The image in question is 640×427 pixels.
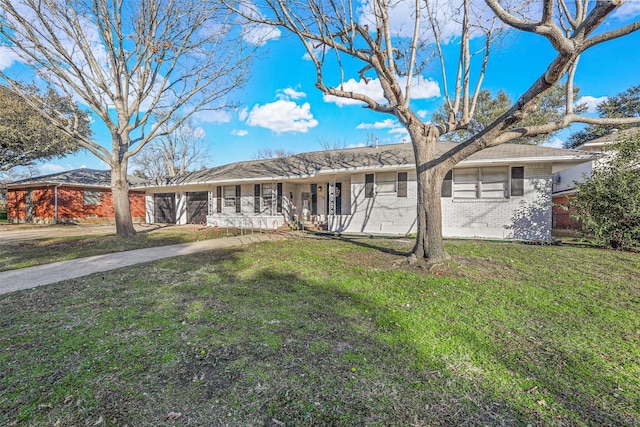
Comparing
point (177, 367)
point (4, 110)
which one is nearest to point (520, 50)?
point (177, 367)

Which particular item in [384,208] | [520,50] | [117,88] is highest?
[117,88]

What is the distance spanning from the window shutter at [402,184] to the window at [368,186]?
3.96ft

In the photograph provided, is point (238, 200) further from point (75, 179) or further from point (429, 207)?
point (75, 179)

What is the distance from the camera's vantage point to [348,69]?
23.8 feet

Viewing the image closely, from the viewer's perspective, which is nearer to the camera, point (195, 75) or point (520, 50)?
point (520, 50)

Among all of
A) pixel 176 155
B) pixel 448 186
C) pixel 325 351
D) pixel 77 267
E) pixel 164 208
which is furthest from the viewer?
pixel 176 155

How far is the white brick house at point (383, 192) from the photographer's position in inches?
413

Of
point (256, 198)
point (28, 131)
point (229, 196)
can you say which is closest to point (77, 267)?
point (256, 198)

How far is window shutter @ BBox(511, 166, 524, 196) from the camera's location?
10578 millimetres

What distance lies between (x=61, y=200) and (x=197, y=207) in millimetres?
10060

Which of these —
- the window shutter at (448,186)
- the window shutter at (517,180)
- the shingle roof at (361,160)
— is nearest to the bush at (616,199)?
the shingle roof at (361,160)

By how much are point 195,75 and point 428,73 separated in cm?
1028

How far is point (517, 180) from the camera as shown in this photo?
1062 centimetres

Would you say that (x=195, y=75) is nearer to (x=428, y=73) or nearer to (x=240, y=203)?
(x=240, y=203)
